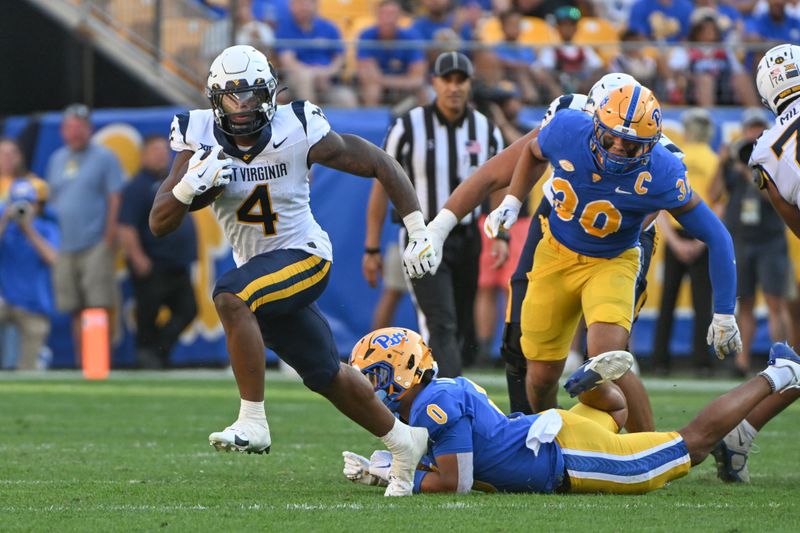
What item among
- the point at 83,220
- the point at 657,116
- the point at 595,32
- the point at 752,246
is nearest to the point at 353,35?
the point at 595,32

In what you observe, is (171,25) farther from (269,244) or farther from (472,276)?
(269,244)

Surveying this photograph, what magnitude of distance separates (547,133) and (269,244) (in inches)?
49.6

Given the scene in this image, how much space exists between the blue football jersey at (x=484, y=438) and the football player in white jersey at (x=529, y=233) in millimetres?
771

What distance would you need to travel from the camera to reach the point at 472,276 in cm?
778

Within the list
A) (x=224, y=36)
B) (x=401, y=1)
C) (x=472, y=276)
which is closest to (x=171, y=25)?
(x=224, y=36)

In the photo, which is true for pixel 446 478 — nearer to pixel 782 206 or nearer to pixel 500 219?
pixel 500 219

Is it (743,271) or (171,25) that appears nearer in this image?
(743,271)

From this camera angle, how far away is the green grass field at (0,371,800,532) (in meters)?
4.50

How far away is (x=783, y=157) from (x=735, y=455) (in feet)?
4.00

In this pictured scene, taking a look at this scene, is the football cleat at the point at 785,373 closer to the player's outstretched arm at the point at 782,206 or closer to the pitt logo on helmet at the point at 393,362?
the player's outstretched arm at the point at 782,206

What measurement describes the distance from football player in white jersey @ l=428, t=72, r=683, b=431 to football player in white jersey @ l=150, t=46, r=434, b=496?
0.49 m

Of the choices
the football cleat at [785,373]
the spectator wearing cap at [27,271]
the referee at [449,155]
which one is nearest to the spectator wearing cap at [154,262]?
the spectator wearing cap at [27,271]

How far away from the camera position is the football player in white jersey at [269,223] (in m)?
5.12

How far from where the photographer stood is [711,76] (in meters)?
12.8
